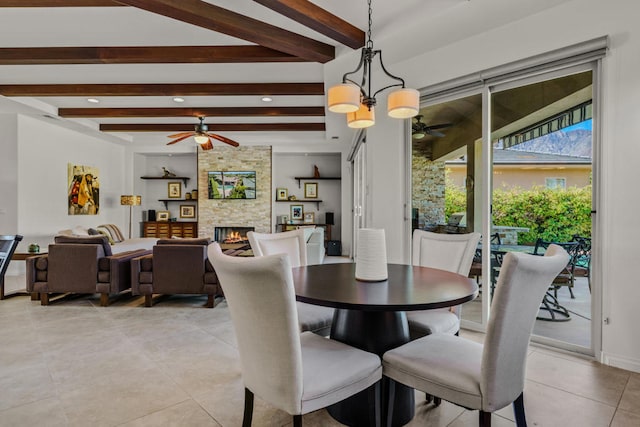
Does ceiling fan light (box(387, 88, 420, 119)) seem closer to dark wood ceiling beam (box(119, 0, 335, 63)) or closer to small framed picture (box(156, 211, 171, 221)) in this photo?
dark wood ceiling beam (box(119, 0, 335, 63))

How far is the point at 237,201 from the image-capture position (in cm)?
846

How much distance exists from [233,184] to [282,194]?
127cm

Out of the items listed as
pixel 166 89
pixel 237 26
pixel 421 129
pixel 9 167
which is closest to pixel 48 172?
pixel 9 167

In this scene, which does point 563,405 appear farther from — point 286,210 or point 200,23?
point 286,210

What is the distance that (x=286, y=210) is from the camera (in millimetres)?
9109

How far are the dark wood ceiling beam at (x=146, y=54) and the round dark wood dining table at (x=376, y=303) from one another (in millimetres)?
2518

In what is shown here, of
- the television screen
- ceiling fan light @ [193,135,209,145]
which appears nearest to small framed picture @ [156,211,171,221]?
the television screen

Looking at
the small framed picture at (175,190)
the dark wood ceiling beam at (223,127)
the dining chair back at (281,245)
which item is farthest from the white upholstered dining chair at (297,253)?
the small framed picture at (175,190)

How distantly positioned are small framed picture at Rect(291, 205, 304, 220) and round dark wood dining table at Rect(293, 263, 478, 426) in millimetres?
6982

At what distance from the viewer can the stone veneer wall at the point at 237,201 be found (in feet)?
27.7

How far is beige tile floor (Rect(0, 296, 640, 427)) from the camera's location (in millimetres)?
1879

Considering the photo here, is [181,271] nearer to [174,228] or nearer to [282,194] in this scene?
[174,228]

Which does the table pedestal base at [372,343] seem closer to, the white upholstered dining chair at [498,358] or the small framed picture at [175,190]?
the white upholstered dining chair at [498,358]

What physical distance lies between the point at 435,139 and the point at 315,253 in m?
2.42
